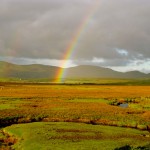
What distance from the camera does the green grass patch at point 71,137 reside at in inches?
1226

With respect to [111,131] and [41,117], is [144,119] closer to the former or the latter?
[111,131]

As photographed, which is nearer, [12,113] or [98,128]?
[98,128]

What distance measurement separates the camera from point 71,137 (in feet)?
115

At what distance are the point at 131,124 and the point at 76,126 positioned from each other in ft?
31.5

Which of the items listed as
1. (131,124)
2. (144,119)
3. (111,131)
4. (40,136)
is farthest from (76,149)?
(144,119)

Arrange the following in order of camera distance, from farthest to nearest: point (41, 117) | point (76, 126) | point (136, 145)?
point (41, 117)
point (76, 126)
point (136, 145)

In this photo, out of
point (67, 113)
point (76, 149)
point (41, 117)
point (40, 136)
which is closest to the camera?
point (76, 149)

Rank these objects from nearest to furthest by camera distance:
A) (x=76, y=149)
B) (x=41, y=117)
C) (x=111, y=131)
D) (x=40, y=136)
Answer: (x=76, y=149) < (x=40, y=136) < (x=111, y=131) < (x=41, y=117)

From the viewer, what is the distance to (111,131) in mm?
39562

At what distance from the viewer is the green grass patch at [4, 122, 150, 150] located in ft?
102

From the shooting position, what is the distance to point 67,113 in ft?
175

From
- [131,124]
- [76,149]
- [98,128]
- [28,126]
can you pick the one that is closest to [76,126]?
[98,128]

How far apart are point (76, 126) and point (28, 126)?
6.75 metres

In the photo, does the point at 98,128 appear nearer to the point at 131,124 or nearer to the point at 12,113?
the point at 131,124
